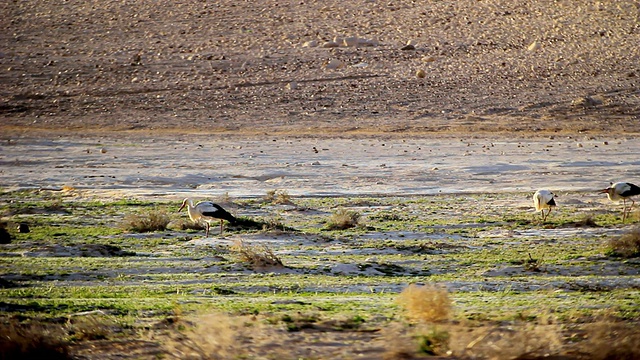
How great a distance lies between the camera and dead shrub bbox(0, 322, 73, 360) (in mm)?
6102

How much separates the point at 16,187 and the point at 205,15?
78.2ft

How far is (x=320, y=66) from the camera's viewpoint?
37.0 metres

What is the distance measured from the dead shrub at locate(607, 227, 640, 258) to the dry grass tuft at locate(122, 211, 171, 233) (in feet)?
21.3

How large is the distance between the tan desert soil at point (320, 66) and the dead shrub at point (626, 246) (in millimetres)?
18476

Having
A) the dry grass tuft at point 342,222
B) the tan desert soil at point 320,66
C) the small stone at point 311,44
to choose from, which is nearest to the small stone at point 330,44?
the tan desert soil at point 320,66

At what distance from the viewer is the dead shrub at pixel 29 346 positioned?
6.10 m

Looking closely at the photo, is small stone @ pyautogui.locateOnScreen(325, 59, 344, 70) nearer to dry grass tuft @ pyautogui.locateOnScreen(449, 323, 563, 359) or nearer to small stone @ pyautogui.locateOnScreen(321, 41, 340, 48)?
small stone @ pyautogui.locateOnScreen(321, 41, 340, 48)

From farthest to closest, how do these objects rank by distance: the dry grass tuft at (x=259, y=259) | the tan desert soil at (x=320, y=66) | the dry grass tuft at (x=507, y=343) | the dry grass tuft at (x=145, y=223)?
the tan desert soil at (x=320, y=66), the dry grass tuft at (x=145, y=223), the dry grass tuft at (x=259, y=259), the dry grass tuft at (x=507, y=343)

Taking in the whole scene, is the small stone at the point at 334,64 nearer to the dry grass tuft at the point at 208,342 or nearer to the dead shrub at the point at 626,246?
the dead shrub at the point at 626,246

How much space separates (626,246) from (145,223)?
6.77m

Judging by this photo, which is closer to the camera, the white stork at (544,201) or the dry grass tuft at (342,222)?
the dry grass tuft at (342,222)

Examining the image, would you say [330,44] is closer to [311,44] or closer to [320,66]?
[311,44]

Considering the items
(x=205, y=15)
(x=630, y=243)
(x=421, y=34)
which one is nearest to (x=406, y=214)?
(x=630, y=243)

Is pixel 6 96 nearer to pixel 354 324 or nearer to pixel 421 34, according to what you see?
pixel 421 34
